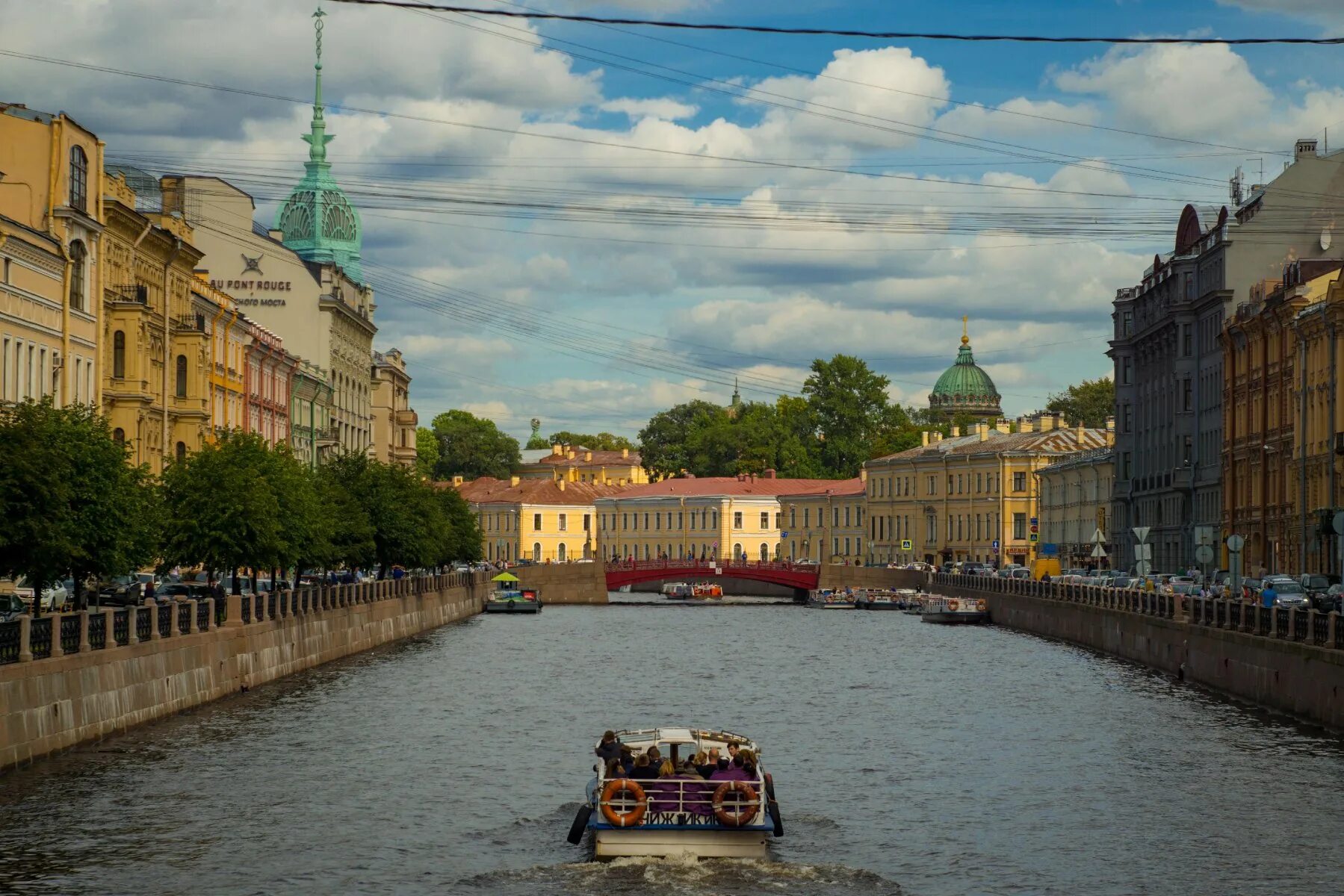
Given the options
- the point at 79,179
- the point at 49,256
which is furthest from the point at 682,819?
the point at 79,179

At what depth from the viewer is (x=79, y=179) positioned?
202 ft

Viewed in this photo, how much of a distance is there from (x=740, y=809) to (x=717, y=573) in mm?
123504

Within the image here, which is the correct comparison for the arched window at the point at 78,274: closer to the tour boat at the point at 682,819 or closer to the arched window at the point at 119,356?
the arched window at the point at 119,356

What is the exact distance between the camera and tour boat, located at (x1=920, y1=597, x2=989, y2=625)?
103000mm

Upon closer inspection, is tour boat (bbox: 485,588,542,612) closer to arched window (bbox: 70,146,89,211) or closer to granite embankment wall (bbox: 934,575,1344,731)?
granite embankment wall (bbox: 934,575,1344,731)

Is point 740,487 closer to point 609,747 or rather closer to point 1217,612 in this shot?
point 1217,612

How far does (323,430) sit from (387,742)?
74.7m

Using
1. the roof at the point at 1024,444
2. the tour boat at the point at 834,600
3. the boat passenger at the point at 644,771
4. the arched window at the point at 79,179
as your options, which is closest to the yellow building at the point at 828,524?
the roof at the point at 1024,444

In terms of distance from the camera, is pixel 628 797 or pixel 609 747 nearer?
pixel 628 797

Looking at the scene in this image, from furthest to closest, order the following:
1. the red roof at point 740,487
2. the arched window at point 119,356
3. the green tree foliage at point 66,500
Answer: the red roof at point 740,487 → the arched window at point 119,356 → the green tree foliage at point 66,500

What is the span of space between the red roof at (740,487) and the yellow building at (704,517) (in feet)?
0.22

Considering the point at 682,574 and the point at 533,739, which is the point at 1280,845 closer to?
the point at 533,739

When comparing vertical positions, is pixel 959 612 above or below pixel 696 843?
above

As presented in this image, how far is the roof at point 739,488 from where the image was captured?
18800 cm
